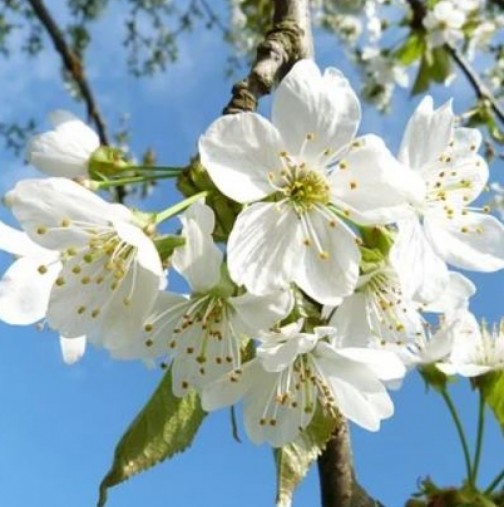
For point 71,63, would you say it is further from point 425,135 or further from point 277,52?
point 425,135

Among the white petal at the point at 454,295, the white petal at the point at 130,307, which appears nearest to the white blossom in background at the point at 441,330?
the white petal at the point at 454,295

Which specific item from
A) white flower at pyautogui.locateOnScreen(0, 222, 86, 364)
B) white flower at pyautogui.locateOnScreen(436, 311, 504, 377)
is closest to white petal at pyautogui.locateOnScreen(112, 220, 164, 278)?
white flower at pyautogui.locateOnScreen(0, 222, 86, 364)

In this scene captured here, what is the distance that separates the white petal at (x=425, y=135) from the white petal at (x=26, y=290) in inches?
21.7

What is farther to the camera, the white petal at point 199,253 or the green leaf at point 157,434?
the green leaf at point 157,434

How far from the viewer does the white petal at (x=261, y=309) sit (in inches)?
53.0

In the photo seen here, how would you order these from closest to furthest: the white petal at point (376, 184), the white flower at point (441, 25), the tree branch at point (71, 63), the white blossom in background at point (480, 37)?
1. the white petal at point (376, 184)
2. the tree branch at point (71, 63)
3. the white flower at point (441, 25)
4. the white blossom in background at point (480, 37)

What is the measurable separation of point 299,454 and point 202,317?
10.3 inches

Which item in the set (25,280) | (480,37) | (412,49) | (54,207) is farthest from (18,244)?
(480,37)

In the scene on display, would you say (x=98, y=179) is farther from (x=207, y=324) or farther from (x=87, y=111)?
(x=87, y=111)

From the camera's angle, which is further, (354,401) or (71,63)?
(71,63)

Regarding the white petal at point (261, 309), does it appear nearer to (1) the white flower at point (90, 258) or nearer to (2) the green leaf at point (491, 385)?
(1) the white flower at point (90, 258)

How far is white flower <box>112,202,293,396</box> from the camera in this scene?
1.35 meters

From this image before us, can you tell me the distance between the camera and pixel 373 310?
4.98 feet

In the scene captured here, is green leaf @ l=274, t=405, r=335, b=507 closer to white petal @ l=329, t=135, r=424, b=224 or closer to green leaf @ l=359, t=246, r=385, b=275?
green leaf @ l=359, t=246, r=385, b=275
